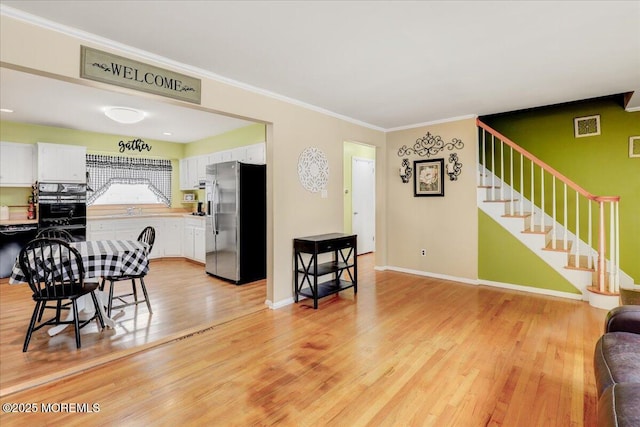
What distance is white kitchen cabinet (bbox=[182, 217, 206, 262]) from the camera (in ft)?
19.6

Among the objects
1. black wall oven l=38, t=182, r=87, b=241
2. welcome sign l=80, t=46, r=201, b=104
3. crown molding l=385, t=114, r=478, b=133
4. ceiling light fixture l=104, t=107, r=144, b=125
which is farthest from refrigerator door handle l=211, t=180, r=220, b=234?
crown molding l=385, t=114, r=478, b=133

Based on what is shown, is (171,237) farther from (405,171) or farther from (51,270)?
(405,171)

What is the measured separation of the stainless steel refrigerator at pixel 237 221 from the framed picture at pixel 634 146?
5089 millimetres

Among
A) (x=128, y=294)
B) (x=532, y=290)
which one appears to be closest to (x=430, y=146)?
(x=532, y=290)

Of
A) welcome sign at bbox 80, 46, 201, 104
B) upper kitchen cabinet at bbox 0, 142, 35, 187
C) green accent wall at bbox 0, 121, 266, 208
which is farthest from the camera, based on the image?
green accent wall at bbox 0, 121, 266, 208

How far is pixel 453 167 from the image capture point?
4.89m

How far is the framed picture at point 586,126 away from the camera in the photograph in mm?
4453

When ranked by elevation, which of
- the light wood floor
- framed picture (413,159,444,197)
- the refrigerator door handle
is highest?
framed picture (413,159,444,197)

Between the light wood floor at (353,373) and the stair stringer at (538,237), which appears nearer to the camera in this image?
the light wood floor at (353,373)

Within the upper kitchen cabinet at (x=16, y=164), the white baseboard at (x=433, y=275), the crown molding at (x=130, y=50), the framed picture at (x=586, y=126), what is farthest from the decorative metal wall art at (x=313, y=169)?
the upper kitchen cabinet at (x=16, y=164)

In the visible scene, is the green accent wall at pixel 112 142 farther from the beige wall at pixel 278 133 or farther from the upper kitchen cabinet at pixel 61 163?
the beige wall at pixel 278 133

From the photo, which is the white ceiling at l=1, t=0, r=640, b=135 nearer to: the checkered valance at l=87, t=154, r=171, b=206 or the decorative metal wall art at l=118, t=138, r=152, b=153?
the decorative metal wall art at l=118, t=138, r=152, b=153

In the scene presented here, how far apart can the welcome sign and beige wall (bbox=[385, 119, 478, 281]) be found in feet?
11.9

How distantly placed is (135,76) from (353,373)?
287cm
